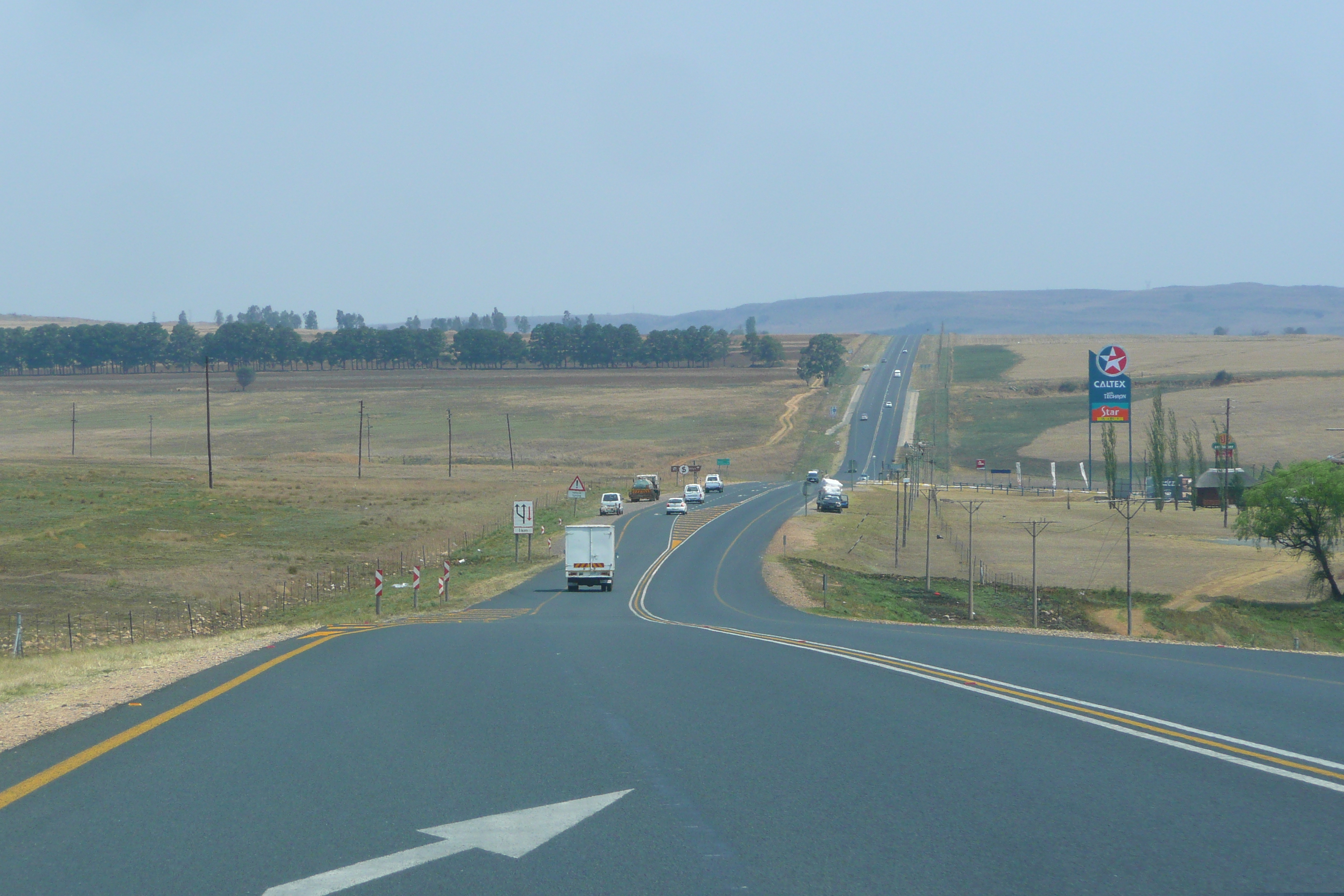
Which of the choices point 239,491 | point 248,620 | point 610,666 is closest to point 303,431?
point 239,491

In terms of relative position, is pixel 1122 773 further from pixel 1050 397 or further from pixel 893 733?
pixel 1050 397

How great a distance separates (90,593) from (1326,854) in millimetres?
45032

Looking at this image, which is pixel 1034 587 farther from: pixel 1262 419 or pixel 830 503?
pixel 1262 419

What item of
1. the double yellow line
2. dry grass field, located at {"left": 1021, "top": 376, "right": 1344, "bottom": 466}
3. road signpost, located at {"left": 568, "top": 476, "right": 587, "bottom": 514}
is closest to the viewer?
the double yellow line

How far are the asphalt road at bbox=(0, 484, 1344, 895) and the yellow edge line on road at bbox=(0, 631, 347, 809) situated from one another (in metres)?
0.09

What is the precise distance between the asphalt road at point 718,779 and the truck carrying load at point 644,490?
79990 mm

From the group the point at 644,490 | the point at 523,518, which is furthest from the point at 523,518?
the point at 644,490

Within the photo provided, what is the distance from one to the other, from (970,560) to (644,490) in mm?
51152

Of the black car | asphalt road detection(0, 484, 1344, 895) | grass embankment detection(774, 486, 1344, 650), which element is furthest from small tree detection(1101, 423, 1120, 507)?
asphalt road detection(0, 484, 1344, 895)

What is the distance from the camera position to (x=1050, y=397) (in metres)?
175

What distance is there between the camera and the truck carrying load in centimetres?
9569

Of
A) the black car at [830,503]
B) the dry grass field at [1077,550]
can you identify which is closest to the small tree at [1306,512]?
the dry grass field at [1077,550]

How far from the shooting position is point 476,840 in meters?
6.59

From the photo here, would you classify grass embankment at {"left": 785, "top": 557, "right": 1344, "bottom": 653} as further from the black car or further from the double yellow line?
the double yellow line
